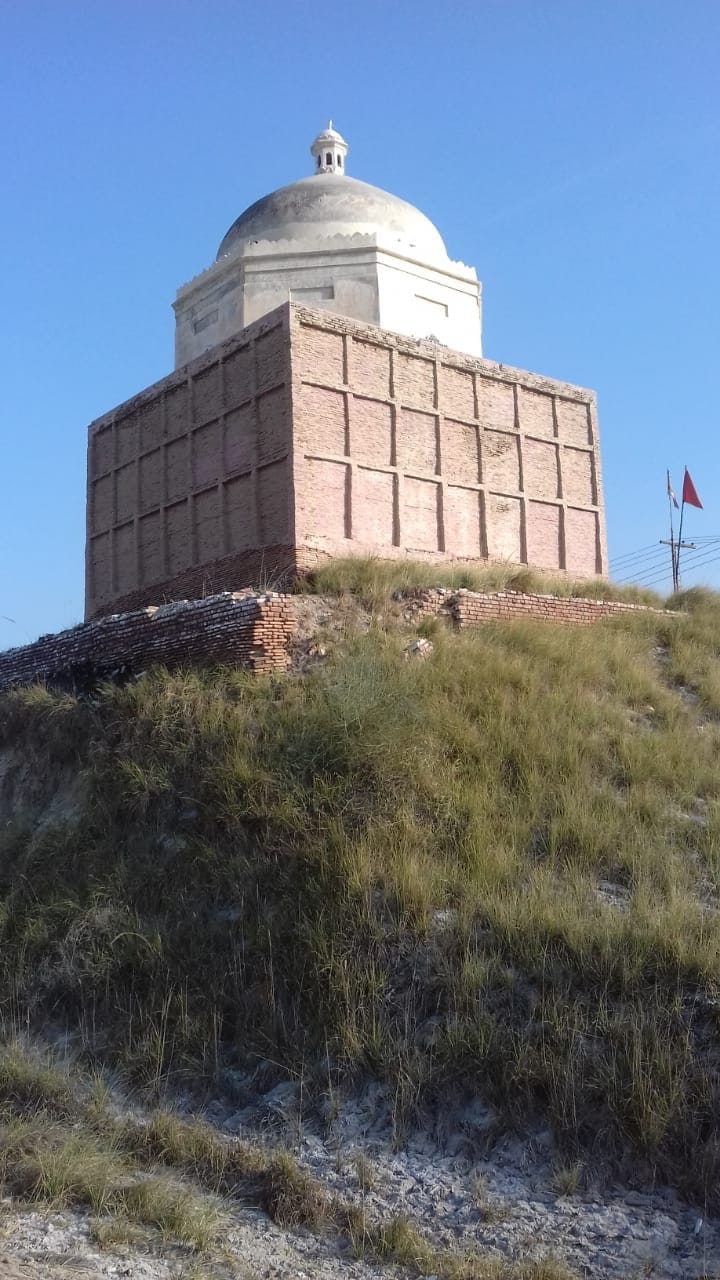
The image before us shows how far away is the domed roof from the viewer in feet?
60.5

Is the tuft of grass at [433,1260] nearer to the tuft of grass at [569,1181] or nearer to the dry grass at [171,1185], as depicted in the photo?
the dry grass at [171,1185]

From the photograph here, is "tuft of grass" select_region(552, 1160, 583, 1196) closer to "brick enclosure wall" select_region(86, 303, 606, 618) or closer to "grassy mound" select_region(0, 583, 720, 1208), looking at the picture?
"grassy mound" select_region(0, 583, 720, 1208)

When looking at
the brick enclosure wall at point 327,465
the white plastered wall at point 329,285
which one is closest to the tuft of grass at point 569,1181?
the brick enclosure wall at point 327,465

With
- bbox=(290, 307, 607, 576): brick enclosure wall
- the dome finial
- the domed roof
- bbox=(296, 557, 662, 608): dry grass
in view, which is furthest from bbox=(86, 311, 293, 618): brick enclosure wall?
the dome finial

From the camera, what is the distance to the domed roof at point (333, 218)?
1845cm

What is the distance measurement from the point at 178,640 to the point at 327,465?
4.18 meters

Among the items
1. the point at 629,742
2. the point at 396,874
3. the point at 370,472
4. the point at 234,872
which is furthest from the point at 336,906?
the point at 370,472

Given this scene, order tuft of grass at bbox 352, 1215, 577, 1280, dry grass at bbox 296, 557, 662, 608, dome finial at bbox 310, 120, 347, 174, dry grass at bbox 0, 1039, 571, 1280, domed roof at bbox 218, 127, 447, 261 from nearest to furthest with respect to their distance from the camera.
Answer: tuft of grass at bbox 352, 1215, 577, 1280 → dry grass at bbox 0, 1039, 571, 1280 → dry grass at bbox 296, 557, 662, 608 → domed roof at bbox 218, 127, 447, 261 → dome finial at bbox 310, 120, 347, 174

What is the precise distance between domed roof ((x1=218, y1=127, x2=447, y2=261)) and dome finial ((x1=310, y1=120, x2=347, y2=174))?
1696 mm

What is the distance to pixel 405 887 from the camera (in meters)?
6.89

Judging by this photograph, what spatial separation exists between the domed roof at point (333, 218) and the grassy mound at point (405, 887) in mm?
10307

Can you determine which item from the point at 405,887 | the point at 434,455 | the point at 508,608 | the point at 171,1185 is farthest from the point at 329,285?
the point at 171,1185

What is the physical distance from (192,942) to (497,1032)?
2397 millimetres

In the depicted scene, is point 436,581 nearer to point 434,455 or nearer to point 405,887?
point 434,455
